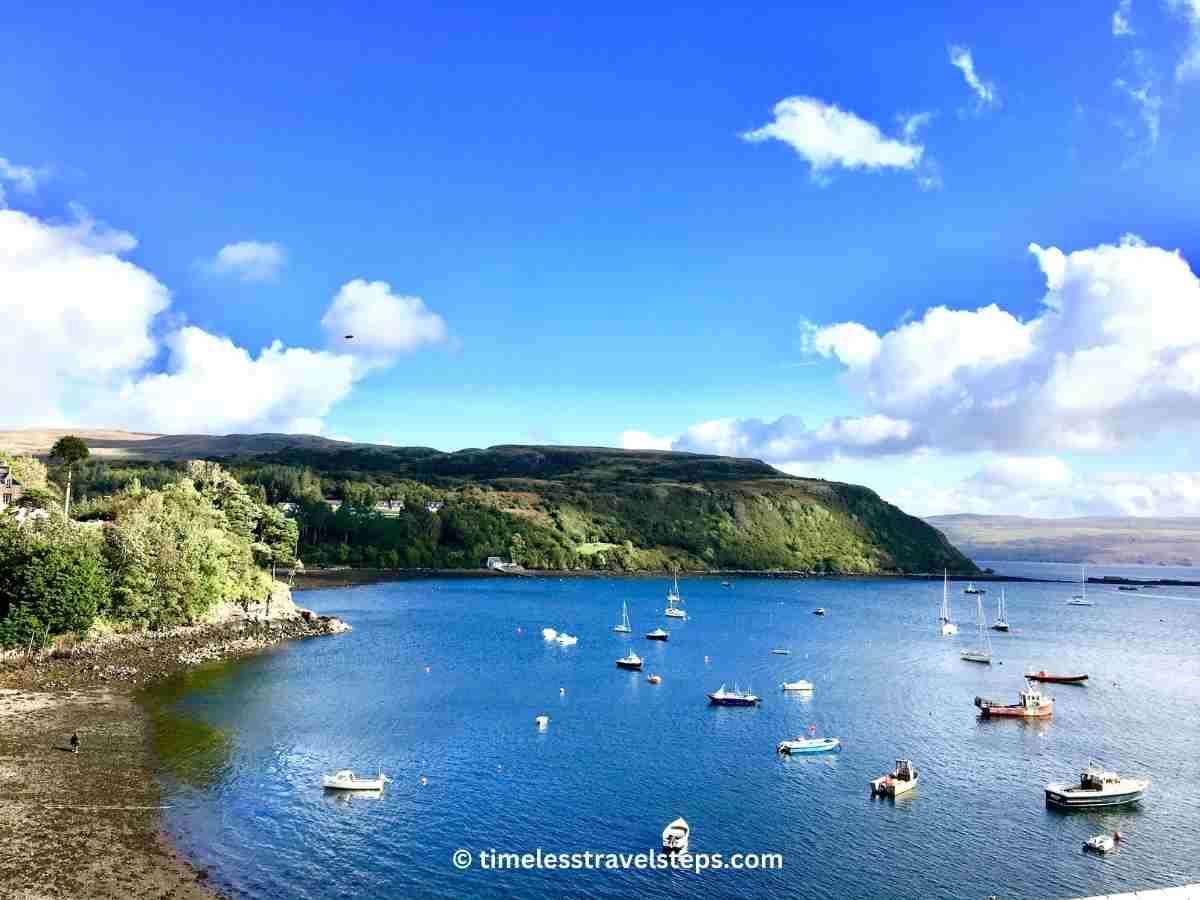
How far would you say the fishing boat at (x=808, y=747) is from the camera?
6888 centimetres

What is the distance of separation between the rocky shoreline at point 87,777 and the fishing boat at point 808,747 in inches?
1776

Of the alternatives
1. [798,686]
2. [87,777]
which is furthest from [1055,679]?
[87,777]

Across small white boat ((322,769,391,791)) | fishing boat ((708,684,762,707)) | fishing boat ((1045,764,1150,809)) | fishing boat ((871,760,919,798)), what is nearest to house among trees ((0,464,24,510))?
small white boat ((322,769,391,791))

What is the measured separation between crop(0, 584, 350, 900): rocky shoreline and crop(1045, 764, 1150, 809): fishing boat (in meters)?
53.2

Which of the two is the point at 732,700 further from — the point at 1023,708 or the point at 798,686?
the point at 1023,708

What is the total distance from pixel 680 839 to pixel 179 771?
3427 centimetres

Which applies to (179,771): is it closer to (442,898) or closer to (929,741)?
(442,898)

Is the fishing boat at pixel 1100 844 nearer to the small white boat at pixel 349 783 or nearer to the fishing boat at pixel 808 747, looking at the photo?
the fishing boat at pixel 808 747

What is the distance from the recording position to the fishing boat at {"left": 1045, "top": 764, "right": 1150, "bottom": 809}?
56781 millimetres

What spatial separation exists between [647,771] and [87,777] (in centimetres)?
3771

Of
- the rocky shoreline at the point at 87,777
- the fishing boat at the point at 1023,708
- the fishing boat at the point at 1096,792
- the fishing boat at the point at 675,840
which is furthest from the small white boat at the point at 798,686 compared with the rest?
the rocky shoreline at the point at 87,777

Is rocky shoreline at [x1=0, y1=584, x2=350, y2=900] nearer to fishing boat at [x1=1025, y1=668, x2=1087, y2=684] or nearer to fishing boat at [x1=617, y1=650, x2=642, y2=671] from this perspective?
fishing boat at [x1=617, y1=650, x2=642, y2=671]

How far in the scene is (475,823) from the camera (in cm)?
5103

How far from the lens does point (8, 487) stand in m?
125
